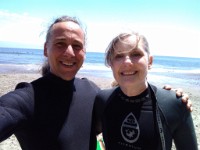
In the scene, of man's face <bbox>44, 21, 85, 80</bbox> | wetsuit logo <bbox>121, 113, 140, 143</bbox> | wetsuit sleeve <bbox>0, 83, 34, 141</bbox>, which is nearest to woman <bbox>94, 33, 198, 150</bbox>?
wetsuit logo <bbox>121, 113, 140, 143</bbox>

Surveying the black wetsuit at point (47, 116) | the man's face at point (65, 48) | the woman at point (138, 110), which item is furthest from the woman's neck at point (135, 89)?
the man's face at point (65, 48)

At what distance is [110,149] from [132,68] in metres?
1.05

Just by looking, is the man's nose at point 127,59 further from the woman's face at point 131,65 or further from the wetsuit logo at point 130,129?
the wetsuit logo at point 130,129

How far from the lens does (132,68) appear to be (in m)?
2.86

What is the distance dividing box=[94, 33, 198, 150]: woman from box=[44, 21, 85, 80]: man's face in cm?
47

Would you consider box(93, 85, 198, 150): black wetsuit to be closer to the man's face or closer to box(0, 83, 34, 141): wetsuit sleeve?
the man's face

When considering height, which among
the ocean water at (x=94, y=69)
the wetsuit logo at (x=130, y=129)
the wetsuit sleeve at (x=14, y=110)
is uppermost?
the wetsuit sleeve at (x=14, y=110)

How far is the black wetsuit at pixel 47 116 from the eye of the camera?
2395mm

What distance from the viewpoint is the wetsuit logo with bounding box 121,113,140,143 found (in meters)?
2.79

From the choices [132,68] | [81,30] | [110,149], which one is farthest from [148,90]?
[81,30]

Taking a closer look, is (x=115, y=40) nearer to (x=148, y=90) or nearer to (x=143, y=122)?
(x=148, y=90)

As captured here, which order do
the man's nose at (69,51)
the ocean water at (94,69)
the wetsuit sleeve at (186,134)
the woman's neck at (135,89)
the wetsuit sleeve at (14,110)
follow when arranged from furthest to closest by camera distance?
the ocean water at (94,69), the man's nose at (69,51), the woman's neck at (135,89), the wetsuit sleeve at (186,134), the wetsuit sleeve at (14,110)

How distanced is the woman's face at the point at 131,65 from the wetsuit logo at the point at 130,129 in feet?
1.34

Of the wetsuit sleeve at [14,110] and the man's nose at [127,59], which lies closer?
the wetsuit sleeve at [14,110]
